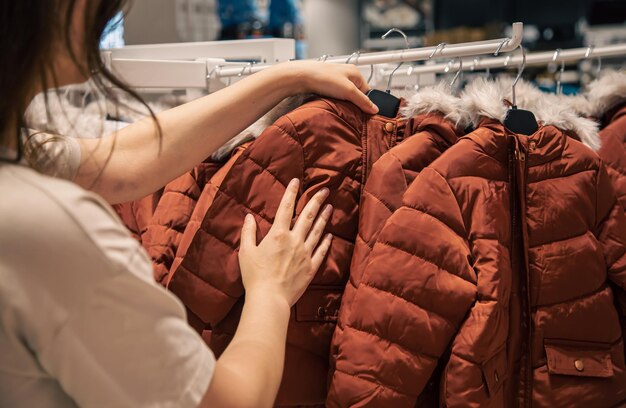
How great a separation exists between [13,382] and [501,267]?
793mm

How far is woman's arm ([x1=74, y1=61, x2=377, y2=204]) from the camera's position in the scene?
1.13 metres

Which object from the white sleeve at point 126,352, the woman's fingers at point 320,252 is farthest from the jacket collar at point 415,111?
the white sleeve at point 126,352

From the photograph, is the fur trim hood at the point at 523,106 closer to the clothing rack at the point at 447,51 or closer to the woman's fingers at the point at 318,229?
the clothing rack at the point at 447,51

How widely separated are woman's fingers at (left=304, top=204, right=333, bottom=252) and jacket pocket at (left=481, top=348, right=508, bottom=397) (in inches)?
13.9

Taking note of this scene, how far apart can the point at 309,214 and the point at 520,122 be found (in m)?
0.45

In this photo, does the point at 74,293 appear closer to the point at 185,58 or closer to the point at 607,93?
the point at 607,93

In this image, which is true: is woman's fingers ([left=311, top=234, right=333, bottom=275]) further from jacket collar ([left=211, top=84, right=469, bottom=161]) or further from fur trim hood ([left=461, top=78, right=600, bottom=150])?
fur trim hood ([left=461, top=78, right=600, bottom=150])

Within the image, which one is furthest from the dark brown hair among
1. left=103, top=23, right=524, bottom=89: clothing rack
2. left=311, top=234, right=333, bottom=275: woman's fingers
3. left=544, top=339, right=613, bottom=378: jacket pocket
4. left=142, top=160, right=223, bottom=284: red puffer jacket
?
left=544, top=339, right=613, bottom=378: jacket pocket

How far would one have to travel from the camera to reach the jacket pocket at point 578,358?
47.4 inches

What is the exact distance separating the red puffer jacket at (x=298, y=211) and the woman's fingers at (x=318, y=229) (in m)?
0.02

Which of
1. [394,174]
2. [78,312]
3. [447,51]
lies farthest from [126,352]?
[447,51]

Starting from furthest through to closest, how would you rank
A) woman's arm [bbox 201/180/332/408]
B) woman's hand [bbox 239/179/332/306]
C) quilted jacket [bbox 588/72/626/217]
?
quilted jacket [bbox 588/72/626/217], woman's hand [bbox 239/179/332/306], woman's arm [bbox 201/180/332/408]

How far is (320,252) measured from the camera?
114cm

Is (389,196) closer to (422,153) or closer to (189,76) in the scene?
(422,153)
